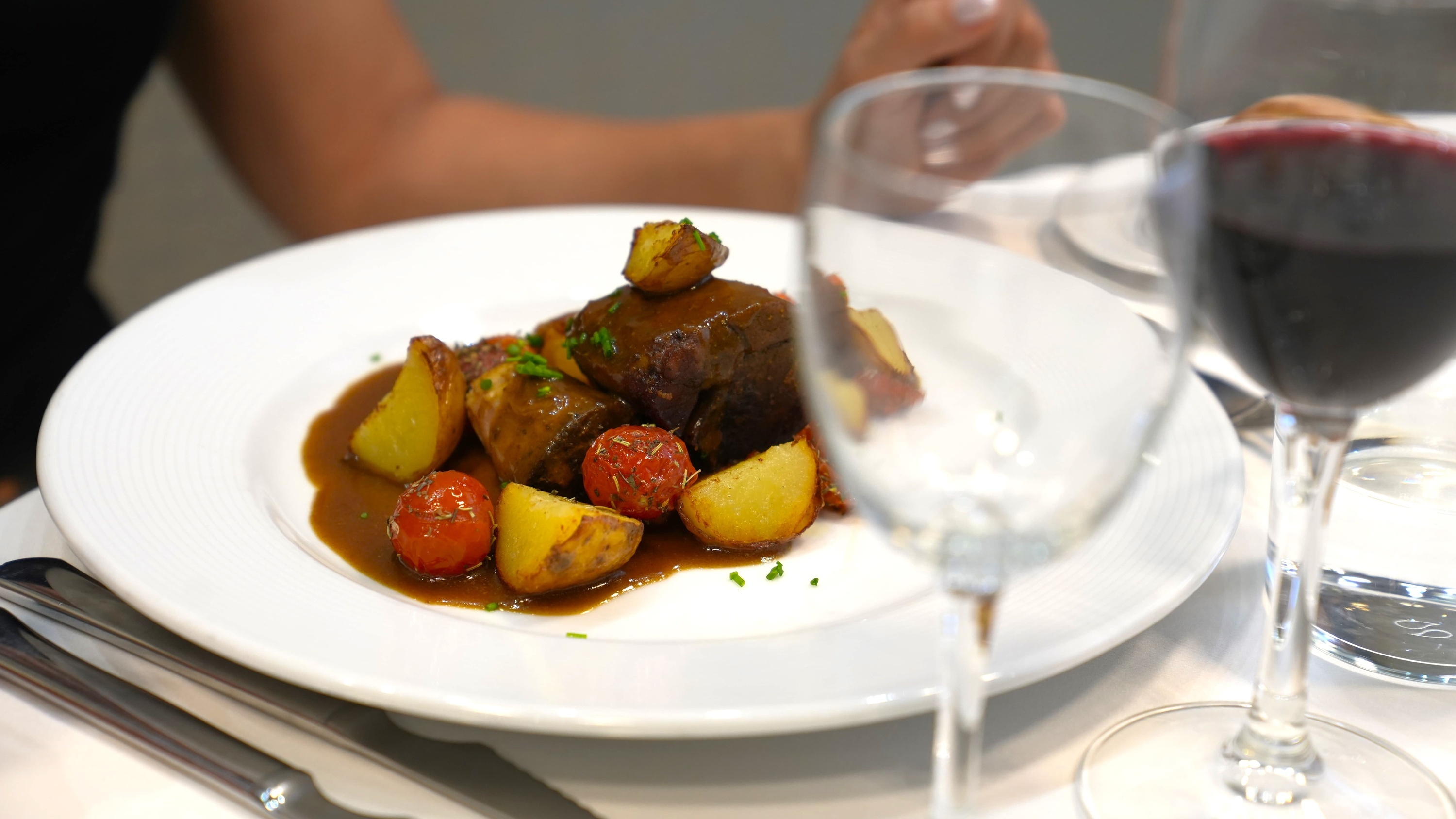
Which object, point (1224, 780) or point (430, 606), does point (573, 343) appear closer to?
point (430, 606)

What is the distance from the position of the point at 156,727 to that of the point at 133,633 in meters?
0.18

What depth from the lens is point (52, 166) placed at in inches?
95.7

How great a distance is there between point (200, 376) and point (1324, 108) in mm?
1540

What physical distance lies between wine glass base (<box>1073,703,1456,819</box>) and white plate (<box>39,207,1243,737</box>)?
4.0 inches

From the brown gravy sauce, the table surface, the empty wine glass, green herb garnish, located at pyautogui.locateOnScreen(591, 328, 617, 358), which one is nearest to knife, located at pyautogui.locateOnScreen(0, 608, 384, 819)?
the table surface

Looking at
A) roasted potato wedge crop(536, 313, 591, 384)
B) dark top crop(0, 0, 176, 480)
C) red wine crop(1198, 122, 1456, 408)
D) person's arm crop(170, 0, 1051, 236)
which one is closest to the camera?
red wine crop(1198, 122, 1456, 408)

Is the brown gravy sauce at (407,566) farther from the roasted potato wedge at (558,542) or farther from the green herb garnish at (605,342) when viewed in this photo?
the green herb garnish at (605,342)

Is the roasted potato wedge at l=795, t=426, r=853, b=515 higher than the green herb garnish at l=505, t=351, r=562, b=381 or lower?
lower

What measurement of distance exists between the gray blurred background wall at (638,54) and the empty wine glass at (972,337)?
576 cm

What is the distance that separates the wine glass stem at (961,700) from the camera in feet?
2.76

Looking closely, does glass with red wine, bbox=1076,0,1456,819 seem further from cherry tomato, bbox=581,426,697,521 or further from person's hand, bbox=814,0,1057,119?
person's hand, bbox=814,0,1057,119

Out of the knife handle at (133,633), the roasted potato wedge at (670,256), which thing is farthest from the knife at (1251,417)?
the knife handle at (133,633)

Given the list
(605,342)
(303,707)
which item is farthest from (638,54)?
(303,707)

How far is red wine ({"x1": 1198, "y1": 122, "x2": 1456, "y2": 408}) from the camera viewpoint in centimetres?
90
